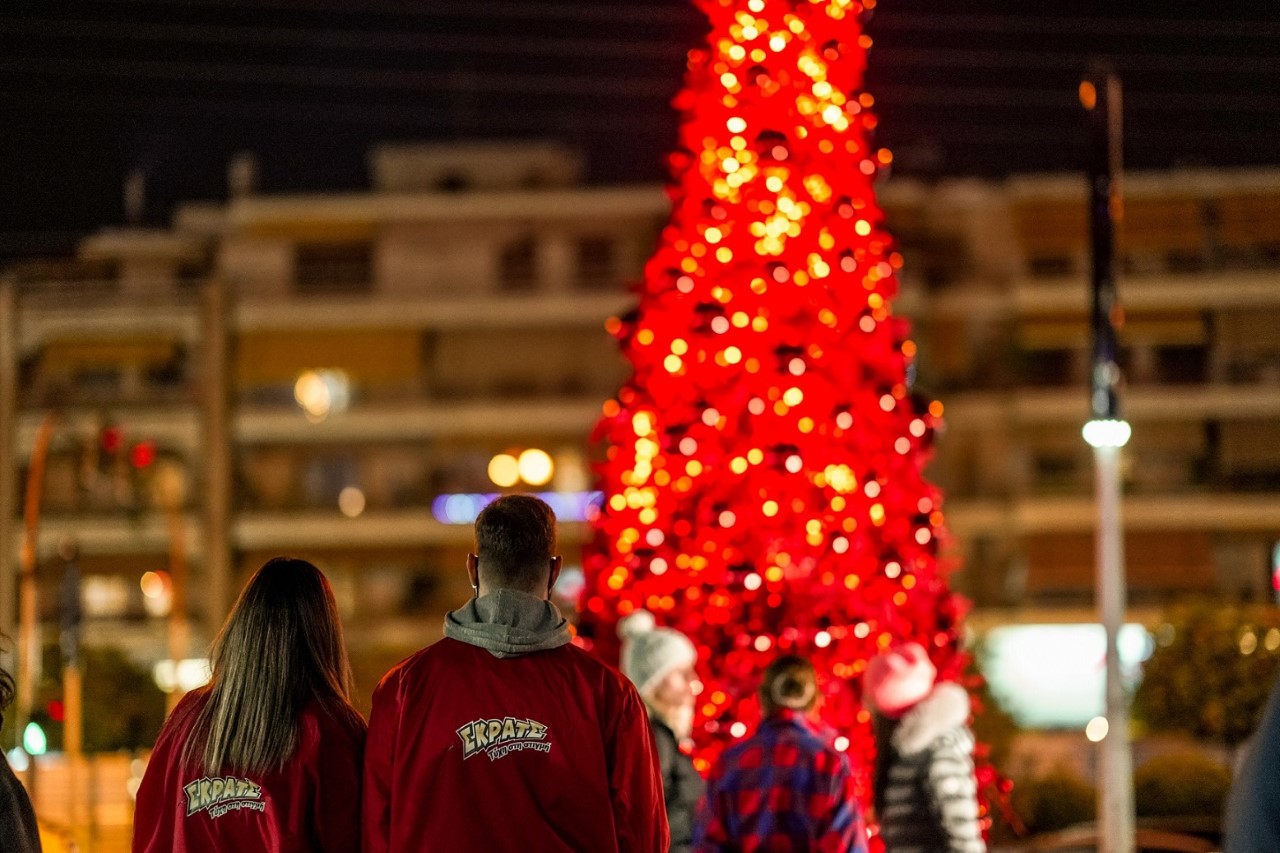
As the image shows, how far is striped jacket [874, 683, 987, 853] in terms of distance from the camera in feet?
20.4

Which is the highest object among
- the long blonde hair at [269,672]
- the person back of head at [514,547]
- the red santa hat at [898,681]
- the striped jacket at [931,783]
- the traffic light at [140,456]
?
the traffic light at [140,456]

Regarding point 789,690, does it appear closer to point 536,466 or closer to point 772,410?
point 772,410

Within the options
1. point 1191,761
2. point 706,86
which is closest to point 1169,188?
point 1191,761

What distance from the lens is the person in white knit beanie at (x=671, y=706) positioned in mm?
6285

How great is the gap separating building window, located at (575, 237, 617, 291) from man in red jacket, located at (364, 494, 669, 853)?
44727 millimetres

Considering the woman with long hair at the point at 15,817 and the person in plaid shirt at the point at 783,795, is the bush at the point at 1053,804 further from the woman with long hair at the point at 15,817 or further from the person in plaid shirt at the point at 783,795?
the woman with long hair at the point at 15,817

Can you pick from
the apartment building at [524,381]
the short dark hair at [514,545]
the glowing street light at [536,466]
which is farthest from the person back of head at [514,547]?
the glowing street light at [536,466]

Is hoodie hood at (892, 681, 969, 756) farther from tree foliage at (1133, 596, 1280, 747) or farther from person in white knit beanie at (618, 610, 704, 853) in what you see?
tree foliage at (1133, 596, 1280, 747)

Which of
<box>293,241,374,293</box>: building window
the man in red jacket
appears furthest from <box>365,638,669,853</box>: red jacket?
<box>293,241,374,293</box>: building window

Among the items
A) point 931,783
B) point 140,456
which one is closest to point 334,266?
point 140,456

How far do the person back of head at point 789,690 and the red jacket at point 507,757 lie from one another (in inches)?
56.6

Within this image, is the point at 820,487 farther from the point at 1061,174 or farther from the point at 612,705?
the point at 1061,174

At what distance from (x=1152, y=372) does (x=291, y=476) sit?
24404 millimetres

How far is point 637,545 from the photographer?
330 inches
